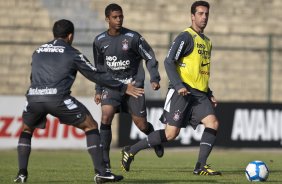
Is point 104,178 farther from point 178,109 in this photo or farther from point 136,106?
point 136,106

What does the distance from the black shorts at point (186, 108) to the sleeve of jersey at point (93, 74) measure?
184 centimetres

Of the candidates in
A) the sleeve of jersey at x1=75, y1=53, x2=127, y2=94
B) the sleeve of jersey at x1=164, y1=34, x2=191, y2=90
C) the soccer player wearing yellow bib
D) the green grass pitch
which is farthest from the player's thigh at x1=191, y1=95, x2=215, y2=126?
the sleeve of jersey at x1=75, y1=53, x2=127, y2=94

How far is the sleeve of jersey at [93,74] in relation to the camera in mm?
8859

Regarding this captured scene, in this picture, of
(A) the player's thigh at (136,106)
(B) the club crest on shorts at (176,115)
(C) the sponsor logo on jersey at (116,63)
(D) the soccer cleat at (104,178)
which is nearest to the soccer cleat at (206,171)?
(B) the club crest on shorts at (176,115)

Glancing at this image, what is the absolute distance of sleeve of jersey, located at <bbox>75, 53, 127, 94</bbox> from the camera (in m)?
8.86

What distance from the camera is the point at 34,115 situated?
897 centimetres

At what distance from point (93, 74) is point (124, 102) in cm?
265

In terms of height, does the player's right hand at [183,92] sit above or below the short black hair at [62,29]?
below

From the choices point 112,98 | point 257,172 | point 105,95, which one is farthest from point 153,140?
point 257,172

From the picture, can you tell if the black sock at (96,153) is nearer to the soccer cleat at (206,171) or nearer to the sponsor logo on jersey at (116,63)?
the soccer cleat at (206,171)

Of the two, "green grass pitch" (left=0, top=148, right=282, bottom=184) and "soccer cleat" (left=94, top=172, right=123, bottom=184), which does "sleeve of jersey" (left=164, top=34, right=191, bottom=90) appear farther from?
"soccer cleat" (left=94, top=172, right=123, bottom=184)

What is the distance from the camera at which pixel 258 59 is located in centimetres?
2325

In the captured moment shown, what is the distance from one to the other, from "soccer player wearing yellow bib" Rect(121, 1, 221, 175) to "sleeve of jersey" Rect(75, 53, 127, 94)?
5.65 feet

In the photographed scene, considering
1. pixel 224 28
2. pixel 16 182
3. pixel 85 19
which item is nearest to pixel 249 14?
pixel 224 28
